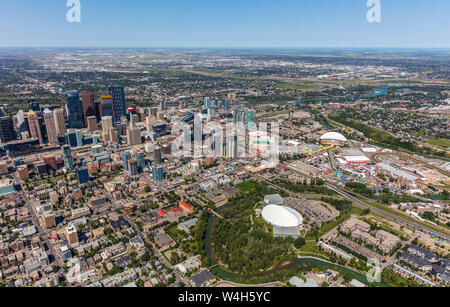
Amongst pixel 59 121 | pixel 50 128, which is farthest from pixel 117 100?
pixel 50 128

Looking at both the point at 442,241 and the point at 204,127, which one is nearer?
the point at 442,241

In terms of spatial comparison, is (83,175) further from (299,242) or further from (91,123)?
(299,242)

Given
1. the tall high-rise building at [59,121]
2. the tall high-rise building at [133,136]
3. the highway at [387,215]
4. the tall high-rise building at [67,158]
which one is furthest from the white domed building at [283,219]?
the tall high-rise building at [59,121]

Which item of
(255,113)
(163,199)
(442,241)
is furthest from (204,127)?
(442,241)

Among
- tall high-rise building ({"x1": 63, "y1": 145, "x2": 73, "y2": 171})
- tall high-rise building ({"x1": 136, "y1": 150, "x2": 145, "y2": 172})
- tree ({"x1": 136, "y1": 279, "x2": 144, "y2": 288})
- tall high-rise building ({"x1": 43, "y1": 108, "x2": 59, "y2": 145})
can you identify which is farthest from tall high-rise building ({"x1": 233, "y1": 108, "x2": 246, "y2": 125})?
tree ({"x1": 136, "y1": 279, "x2": 144, "y2": 288})

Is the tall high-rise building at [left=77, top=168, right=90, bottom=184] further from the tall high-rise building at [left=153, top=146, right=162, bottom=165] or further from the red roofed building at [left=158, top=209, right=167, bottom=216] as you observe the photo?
the red roofed building at [left=158, top=209, right=167, bottom=216]

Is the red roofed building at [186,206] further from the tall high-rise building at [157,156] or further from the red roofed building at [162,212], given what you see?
the tall high-rise building at [157,156]

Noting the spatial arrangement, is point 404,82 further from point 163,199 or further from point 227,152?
point 163,199
